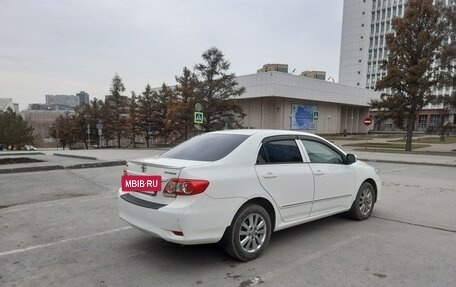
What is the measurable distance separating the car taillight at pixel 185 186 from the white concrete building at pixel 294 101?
137ft

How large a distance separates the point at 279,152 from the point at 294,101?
4594 cm

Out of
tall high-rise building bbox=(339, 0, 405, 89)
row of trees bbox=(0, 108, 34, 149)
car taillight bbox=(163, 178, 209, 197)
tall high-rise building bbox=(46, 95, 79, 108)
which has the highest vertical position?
tall high-rise building bbox=(339, 0, 405, 89)

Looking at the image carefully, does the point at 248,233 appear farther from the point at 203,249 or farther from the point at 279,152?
the point at 279,152

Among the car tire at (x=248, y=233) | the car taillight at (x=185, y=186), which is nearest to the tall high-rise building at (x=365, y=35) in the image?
the car tire at (x=248, y=233)

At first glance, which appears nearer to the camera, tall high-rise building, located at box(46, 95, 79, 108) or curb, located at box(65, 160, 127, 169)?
curb, located at box(65, 160, 127, 169)

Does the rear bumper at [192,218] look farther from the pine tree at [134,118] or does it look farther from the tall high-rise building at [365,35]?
the tall high-rise building at [365,35]

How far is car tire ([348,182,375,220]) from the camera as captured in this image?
605 cm

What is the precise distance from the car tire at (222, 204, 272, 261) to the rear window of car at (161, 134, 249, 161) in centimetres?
76

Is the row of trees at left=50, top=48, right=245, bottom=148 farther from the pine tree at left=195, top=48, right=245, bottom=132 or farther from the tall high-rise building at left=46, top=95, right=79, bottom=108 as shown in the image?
the tall high-rise building at left=46, top=95, right=79, bottom=108

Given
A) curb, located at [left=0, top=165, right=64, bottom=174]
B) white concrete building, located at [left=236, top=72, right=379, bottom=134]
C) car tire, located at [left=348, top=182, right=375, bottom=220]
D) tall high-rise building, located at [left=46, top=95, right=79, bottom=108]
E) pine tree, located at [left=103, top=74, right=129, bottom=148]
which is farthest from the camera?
tall high-rise building, located at [left=46, top=95, right=79, bottom=108]

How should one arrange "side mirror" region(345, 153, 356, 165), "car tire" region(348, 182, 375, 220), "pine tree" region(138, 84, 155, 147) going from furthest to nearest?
"pine tree" region(138, 84, 155, 147) < "car tire" region(348, 182, 375, 220) < "side mirror" region(345, 153, 356, 165)

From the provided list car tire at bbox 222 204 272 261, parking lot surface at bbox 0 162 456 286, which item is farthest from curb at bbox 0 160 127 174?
car tire at bbox 222 204 272 261

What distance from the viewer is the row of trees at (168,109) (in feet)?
92.6

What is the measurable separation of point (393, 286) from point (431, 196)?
5.84 m
